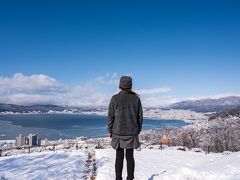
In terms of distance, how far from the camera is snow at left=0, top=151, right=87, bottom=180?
903 cm

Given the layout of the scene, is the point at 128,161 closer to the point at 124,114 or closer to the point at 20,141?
the point at 124,114

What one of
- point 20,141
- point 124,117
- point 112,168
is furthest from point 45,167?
point 20,141

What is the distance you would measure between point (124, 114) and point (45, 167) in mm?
4865

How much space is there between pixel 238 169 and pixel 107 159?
15.9ft

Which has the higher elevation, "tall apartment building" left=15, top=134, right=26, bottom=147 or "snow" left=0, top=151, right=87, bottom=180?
"snow" left=0, top=151, right=87, bottom=180

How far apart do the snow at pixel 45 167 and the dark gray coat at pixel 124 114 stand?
283 cm

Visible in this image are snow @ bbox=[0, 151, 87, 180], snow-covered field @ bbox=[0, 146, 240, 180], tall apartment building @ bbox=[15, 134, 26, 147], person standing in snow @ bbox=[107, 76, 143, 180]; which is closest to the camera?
person standing in snow @ bbox=[107, 76, 143, 180]

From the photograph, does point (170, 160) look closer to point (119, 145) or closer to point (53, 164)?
point (53, 164)

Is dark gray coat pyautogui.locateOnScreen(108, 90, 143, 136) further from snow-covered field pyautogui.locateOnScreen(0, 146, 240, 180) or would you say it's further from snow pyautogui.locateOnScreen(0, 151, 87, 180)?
snow pyautogui.locateOnScreen(0, 151, 87, 180)

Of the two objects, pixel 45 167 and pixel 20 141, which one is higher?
pixel 45 167

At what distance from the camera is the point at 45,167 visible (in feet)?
34.3

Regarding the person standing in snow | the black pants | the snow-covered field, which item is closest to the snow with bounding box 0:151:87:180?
the snow-covered field

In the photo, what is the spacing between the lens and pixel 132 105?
6.70 metres

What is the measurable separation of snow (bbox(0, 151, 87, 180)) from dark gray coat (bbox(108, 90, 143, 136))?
2.83 m
